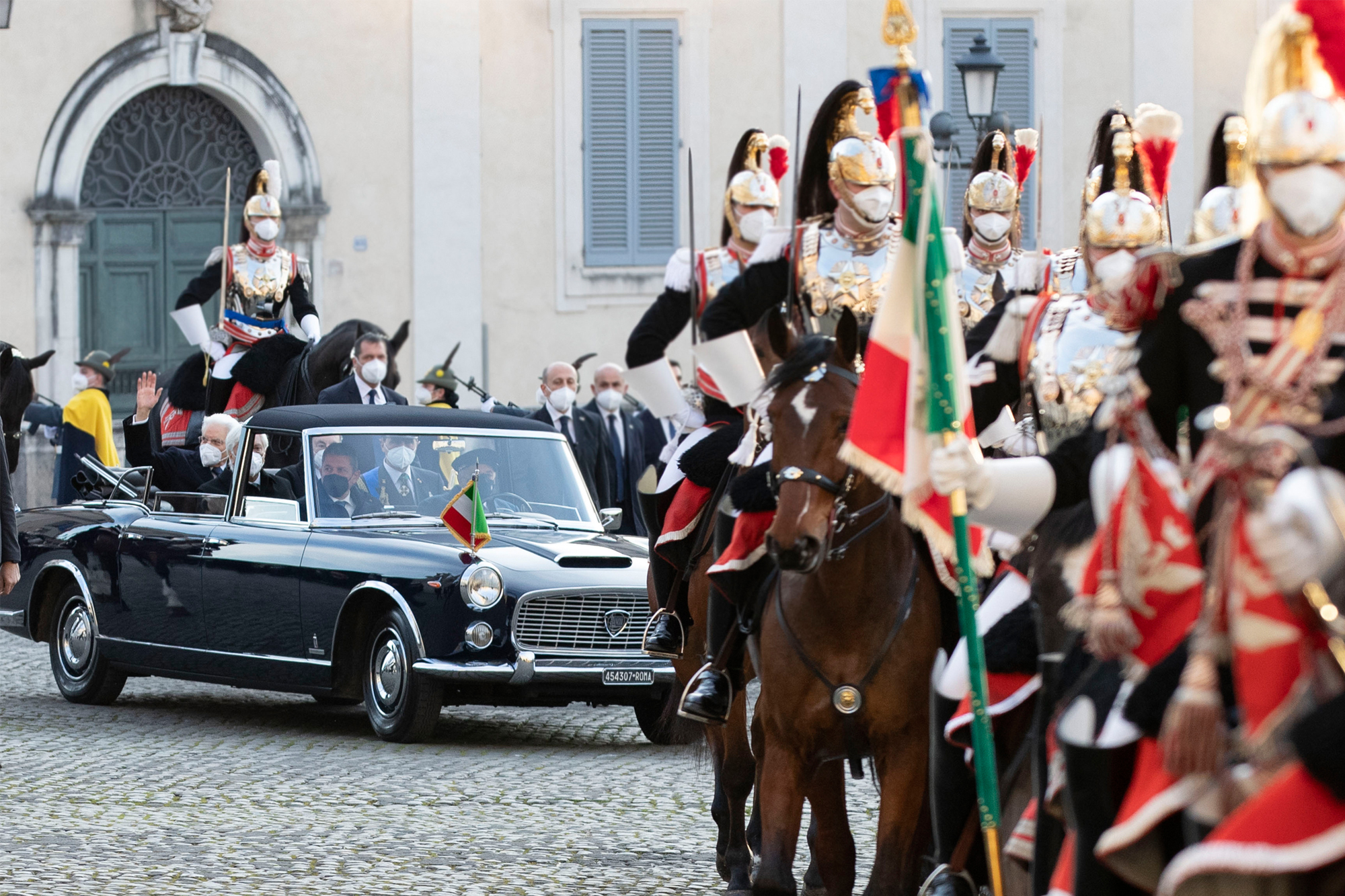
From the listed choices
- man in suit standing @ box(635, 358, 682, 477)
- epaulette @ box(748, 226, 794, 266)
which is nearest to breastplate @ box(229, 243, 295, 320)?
man in suit standing @ box(635, 358, 682, 477)

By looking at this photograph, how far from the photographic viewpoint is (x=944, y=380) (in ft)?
16.2

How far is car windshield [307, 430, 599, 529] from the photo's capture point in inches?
488

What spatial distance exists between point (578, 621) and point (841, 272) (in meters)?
4.89

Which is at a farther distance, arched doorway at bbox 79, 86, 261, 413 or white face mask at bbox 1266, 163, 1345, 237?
arched doorway at bbox 79, 86, 261, 413

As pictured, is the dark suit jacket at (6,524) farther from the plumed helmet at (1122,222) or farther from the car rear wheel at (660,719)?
the plumed helmet at (1122,222)

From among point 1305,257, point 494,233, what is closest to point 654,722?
point 1305,257

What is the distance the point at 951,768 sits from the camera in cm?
562

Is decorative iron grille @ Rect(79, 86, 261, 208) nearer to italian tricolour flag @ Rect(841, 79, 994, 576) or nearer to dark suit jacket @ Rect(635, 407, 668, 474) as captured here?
dark suit jacket @ Rect(635, 407, 668, 474)

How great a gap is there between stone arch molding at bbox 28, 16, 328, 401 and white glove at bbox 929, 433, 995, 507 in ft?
61.7

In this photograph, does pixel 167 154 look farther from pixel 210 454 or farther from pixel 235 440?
pixel 235 440

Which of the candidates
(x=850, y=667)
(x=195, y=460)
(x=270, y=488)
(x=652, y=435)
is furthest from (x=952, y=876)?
(x=652, y=435)

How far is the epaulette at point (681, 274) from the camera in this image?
7.94 m

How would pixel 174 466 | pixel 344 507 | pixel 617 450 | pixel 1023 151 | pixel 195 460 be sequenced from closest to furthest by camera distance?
pixel 1023 151 → pixel 344 507 → pixel 174 466 → pixel 195 460 → pixel 617 450

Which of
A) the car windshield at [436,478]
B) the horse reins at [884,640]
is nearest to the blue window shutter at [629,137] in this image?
the car windshield at [436,478]
